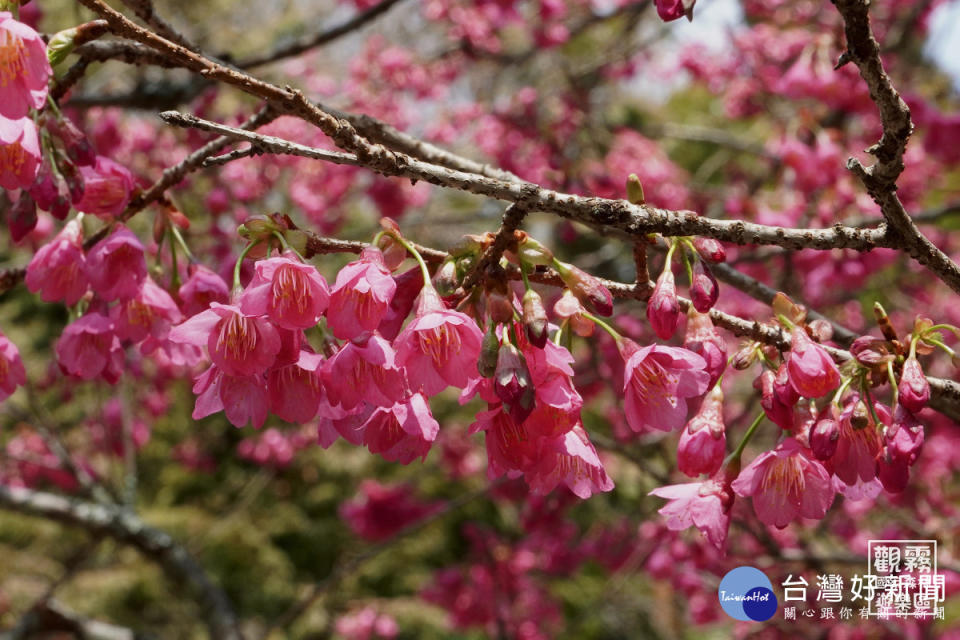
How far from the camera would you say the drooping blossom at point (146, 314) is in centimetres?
126

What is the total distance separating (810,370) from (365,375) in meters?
0.54

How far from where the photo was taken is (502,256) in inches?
38.7

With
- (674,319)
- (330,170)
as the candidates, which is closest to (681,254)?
(674,319)

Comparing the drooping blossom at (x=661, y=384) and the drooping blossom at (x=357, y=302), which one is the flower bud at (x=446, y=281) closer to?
the drooping blossom at (x=357, y=302)

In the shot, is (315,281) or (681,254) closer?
(315,281)

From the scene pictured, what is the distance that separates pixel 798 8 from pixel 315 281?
588cm

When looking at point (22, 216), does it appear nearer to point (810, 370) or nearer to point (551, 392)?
point (551, 392)

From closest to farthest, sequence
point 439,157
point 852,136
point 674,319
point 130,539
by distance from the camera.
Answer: point 674,319 < point 439,157 < point 130,539 < point 852,136

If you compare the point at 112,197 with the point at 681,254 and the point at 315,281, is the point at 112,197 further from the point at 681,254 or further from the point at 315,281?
the point at 681,254

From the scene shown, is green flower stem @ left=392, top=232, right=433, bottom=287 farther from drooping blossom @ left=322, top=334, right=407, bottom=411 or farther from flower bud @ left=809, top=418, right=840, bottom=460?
flower bud @ left=809, top=418, right=840, bottom=460

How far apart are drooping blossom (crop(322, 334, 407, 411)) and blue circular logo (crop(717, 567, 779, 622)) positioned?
34.8 inches

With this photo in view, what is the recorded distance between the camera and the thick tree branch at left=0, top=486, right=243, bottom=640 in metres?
2.78

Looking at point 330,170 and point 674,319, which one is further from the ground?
point 330,170

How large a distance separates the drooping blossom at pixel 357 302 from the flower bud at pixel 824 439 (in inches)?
21.6
